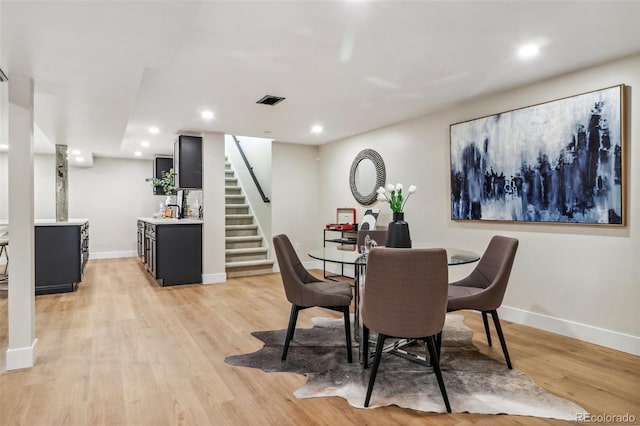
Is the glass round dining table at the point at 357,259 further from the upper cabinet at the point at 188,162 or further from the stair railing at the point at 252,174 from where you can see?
the stair railing at the point at 252,174

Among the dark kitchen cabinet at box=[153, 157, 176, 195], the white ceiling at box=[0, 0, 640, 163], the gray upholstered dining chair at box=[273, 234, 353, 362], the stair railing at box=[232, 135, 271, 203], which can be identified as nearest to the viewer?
the white ceiling at box=[0, 0, 640, 163]

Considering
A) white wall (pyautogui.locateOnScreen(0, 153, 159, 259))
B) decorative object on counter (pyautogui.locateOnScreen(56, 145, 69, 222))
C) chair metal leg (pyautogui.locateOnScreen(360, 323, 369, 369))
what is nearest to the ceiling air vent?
chair metal leg (pyautogui.locateOnScreen(360, 323, 369, 369))

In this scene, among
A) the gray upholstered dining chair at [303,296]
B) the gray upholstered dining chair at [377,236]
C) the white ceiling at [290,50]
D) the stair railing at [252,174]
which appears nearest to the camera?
the white ceiling at [290,50]

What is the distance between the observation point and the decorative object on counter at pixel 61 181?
5.76 m

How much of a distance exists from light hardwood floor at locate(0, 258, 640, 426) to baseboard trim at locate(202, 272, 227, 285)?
1351 mm

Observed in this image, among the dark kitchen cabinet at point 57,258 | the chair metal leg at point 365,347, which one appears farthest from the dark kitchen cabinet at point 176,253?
the chair metal leg at point 365,347

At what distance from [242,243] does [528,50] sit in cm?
515

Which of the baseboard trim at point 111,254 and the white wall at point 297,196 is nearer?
the white wall at point 297,196

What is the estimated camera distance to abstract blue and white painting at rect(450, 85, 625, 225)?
9.62ft

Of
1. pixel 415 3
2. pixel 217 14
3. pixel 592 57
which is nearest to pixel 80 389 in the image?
pixel 217 14

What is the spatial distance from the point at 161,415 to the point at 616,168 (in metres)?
3.63

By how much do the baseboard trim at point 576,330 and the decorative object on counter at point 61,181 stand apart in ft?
21.1

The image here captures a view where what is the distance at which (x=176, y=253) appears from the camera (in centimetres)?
546
